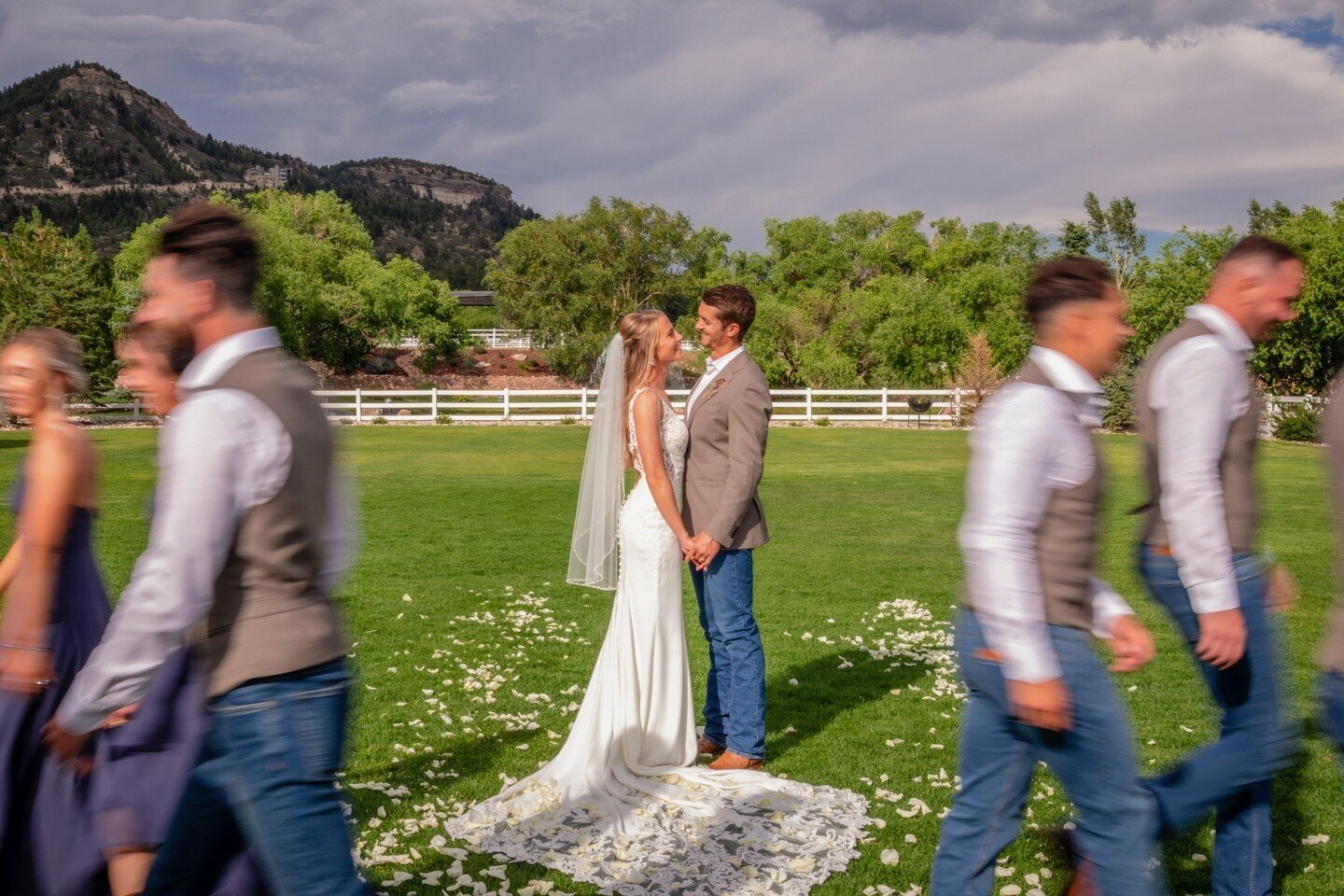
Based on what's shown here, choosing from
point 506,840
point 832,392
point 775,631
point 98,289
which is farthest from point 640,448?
point 98,289

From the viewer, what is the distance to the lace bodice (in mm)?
5590

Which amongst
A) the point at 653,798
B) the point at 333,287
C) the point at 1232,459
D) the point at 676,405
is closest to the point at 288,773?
the point at 1232,459

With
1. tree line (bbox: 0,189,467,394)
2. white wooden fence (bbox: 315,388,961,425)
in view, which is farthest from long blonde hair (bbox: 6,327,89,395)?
white wooden fence (bbox: 315,388,961,425)

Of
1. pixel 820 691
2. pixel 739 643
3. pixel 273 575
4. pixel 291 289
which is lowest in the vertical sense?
pixel 820 691

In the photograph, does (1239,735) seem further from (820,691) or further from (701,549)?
(820,691)

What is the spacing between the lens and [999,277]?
64750 mm

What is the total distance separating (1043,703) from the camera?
2.81m

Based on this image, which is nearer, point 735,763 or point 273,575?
point 273,575

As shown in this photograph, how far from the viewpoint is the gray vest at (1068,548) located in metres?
2.90

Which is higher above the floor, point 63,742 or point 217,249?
point 217,249

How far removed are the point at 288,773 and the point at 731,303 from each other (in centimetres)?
361

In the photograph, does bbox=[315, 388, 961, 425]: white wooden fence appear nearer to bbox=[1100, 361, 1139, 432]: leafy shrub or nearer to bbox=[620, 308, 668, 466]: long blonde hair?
bbox=[1100, 361, 1139, 432]: leafy shrub

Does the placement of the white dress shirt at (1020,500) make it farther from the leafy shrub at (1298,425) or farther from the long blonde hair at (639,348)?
the leafy shrub at (1298,425)

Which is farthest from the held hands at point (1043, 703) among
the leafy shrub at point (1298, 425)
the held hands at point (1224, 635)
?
the leafy shrub at point (1298, 425)
